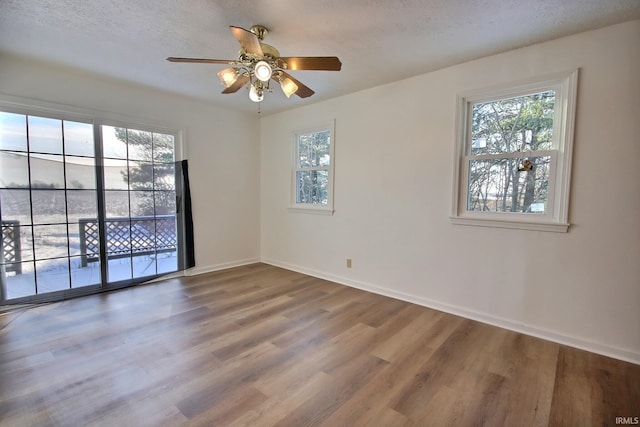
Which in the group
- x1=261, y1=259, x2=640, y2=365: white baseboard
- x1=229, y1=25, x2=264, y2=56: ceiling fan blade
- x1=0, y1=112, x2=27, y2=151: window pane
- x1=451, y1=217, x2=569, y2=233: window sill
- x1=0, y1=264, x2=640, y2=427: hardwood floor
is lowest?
x1=0, y1=264, x2=640, y2=427: hardwood floor

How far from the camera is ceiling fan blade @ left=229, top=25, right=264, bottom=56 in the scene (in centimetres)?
178

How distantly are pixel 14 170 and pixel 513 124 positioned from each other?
4774 mm

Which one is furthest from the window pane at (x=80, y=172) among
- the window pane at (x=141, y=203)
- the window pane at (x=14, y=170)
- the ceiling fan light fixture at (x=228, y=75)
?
the ceiling fan light fixture at (x=228, y=75)

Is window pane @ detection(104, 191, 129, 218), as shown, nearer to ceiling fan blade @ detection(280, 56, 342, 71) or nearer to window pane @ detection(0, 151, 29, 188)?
window pane @ detection(0, 151, 29, 188)

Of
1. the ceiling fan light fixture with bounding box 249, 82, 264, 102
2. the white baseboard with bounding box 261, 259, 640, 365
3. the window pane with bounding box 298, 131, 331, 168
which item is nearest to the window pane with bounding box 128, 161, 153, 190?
the window pane with bounding box 298, 131, 331, 168

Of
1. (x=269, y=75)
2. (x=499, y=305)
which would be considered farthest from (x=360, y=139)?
(x=499, y=305)

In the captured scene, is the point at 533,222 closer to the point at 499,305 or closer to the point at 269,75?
the point at 499,305

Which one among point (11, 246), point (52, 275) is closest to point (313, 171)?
point (52, 275)

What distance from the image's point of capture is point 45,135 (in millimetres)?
3074

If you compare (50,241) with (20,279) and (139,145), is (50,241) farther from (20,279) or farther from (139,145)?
(139,145)

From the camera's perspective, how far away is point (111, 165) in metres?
3.50

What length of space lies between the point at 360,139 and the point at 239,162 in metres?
2.07

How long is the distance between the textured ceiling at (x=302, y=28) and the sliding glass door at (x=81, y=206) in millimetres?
801

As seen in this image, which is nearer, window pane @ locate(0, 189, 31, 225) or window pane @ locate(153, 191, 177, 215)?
window pane @ locate(0, 189, 31, 225)
